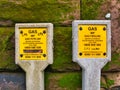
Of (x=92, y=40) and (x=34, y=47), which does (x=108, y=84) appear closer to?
(x=92, y=40)

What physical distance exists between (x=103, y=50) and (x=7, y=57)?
2.06 feet

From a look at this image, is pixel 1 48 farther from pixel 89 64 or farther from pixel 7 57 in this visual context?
pixel 89 64

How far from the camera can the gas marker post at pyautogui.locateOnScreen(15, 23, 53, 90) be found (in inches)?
126

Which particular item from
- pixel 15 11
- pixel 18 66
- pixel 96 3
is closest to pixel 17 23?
pixel 15 11

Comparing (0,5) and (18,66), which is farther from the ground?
(0,5)

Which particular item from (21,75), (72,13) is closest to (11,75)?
(21,75)

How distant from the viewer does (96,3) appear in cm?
325

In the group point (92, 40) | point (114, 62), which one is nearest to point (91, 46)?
point (92, 40)

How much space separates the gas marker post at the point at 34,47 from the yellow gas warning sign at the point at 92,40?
19 centimetres

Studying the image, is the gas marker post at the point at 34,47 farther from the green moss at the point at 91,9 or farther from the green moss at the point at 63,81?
the green moss at the point at 91,9

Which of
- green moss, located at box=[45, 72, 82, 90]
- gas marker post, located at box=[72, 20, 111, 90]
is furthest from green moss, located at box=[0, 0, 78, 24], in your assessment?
green moss, located at box=[45, 72, 82, 90]

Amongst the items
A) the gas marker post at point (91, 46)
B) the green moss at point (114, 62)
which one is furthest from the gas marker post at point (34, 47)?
the green moss at point (114, 62)

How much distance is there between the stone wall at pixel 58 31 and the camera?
3248mm

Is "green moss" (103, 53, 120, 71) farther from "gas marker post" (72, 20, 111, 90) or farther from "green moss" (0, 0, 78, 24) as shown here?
"green moss" (0, 0, 78, 24)
